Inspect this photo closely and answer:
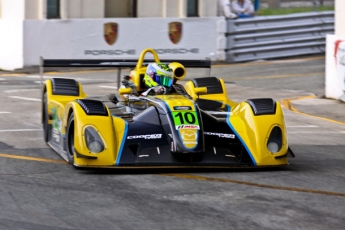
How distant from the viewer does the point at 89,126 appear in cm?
845

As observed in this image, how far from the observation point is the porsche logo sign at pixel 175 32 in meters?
21.5

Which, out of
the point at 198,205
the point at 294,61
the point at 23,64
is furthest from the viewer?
the point at 294,61

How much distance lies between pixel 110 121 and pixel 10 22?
12192 mm

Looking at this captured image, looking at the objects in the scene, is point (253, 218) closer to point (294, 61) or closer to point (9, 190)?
point (9, 190)

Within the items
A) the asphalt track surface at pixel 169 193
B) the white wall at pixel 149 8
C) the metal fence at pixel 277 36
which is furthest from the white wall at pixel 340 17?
the white wall at pixel 149 8

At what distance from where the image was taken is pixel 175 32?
21.6m

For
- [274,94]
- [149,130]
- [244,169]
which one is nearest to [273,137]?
[244,169]

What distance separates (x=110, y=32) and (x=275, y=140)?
497 inches

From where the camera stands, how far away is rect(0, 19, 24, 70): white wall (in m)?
19.8

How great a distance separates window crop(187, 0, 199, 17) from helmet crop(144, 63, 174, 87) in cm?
1259

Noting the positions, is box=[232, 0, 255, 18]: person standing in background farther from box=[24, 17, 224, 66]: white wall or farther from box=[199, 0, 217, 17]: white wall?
box=[24, 17, 224, 66]: white wall

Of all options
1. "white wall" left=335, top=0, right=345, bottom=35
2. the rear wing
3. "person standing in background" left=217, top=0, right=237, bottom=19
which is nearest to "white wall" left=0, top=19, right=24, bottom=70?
"person standing in background" left=217, top=0, right=237, bottom=19

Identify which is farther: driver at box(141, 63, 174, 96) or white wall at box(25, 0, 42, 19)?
white wall at box(25, 0, 42, 19)

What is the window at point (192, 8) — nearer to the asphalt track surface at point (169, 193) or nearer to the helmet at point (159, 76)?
the asphalt track surface at point (169, 193)
